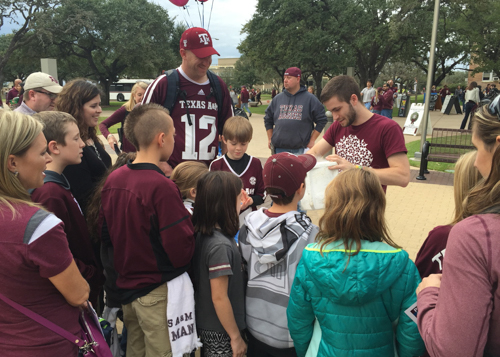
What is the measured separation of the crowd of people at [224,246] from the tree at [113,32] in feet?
113

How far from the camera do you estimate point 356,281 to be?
5.24 ft

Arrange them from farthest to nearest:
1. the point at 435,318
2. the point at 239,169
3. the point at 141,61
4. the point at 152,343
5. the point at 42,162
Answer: the point at 141,61, the point at 239,169, the point at 152,343, the point at 42,162, the point at 435,318

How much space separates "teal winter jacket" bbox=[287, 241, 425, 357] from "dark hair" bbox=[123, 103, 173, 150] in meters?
1.12

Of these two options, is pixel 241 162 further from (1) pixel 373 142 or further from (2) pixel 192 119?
(1) pixel 373 142

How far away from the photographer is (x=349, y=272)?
5.27 feet

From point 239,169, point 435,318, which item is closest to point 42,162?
point 435,318

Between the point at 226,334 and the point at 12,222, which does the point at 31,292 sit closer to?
the point at 12,222

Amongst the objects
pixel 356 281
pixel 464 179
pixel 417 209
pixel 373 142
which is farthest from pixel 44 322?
pixel 417 209

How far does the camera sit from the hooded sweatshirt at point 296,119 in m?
5.90

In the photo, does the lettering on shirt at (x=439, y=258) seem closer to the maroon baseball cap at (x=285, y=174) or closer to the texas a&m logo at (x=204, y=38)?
the maroon baseball cap at (x=285, y=174)

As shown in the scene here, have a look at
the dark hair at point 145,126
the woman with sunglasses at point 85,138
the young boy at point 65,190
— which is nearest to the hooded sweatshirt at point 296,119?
the woman with sunglasses at point 85,138

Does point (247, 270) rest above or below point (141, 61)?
below

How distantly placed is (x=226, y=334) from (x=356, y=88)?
7.14 ft

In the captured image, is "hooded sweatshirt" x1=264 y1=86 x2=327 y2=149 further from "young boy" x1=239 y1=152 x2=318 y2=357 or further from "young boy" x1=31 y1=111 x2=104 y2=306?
"young boy" x1=31 y1=111 x2=104 y2=306
